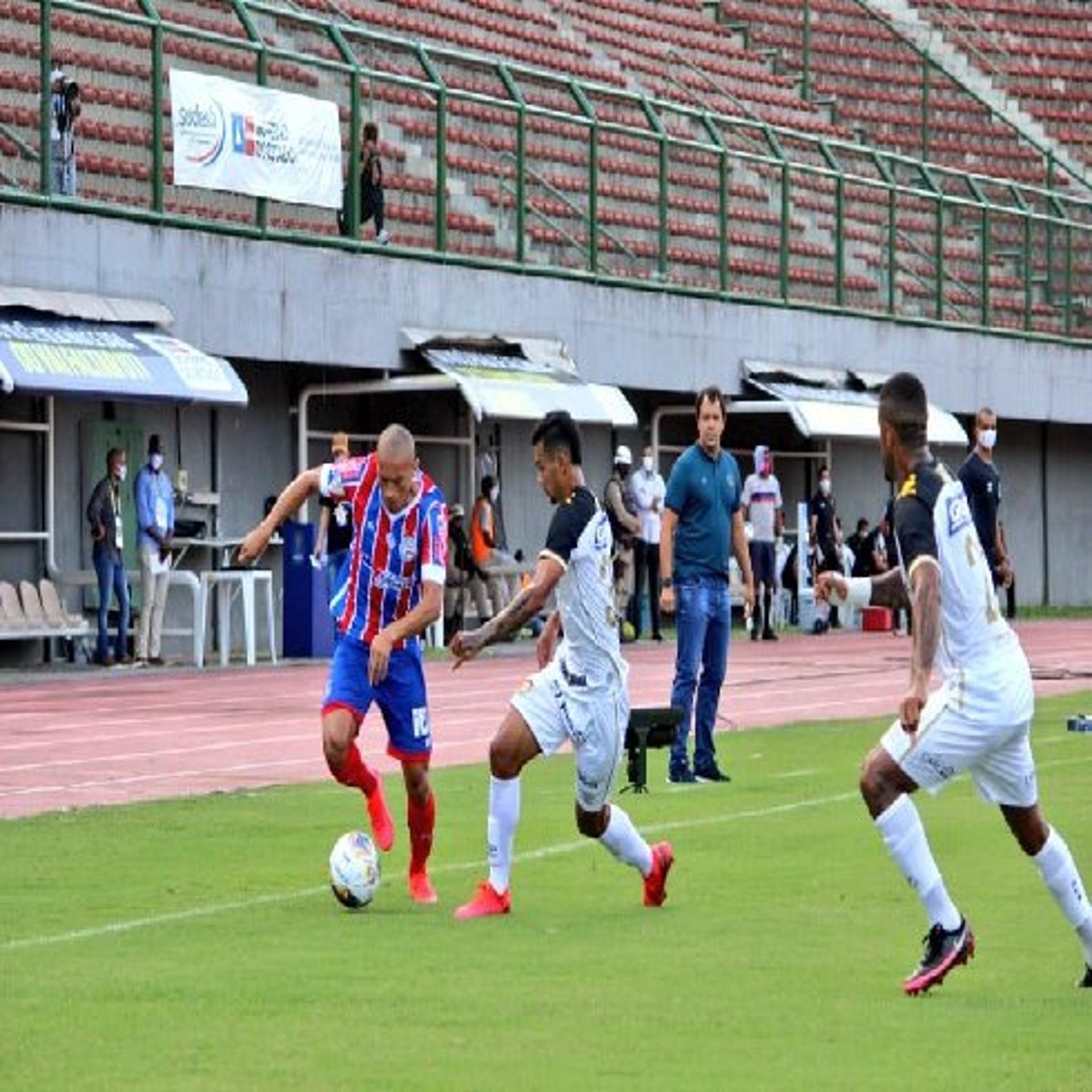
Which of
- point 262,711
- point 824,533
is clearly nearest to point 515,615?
point 262,711

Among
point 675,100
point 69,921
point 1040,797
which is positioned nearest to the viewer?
point 69,921

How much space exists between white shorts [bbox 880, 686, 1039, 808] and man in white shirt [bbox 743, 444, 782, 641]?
2678 centimetres

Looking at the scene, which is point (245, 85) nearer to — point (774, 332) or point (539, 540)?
point (539, 540)

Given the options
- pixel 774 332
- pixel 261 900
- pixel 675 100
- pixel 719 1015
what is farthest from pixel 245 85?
pixel 719 1015

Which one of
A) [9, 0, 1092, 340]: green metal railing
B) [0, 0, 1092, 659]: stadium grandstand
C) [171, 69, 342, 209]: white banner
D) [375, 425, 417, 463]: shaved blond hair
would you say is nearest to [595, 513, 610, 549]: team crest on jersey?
[375, 425, 417, 463]: shaved blond hair

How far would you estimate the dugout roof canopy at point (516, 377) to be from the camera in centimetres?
3347

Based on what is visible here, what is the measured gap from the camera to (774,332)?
135ft

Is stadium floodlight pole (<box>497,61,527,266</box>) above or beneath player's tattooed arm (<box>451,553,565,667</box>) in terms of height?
above

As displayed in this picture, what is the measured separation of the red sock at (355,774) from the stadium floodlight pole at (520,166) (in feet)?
73.4

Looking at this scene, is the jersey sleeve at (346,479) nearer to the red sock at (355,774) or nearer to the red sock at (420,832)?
the red sock at (355,774)

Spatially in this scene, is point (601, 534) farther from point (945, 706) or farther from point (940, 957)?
point (940, 957)

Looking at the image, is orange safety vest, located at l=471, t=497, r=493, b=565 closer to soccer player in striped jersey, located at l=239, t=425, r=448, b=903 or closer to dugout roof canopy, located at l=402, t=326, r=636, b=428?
dugout roof canopy, located at l=402, t=326, r=636, b=428

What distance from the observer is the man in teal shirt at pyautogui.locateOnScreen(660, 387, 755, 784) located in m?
18.0

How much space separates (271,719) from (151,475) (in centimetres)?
704
